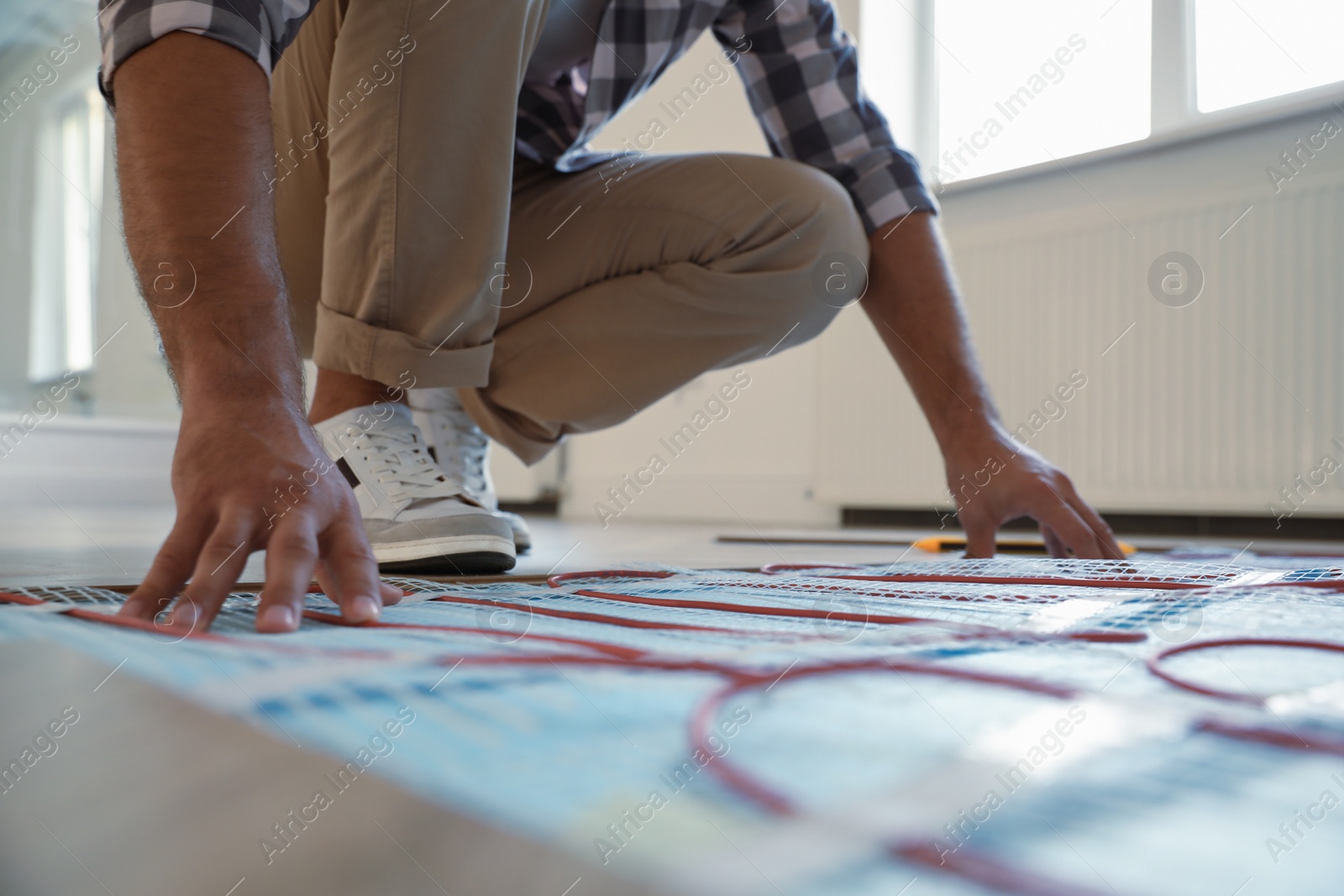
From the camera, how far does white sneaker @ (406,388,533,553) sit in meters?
1.03

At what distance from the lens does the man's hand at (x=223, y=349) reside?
16.2 inches

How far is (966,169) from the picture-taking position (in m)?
2.62

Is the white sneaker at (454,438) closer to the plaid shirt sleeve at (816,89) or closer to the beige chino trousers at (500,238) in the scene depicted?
the beige chino trousers at (500,238)

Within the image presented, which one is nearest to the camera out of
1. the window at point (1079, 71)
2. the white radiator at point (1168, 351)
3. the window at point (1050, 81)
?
the white radiator at point (1168, 351)

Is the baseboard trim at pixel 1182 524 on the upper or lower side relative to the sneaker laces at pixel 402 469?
lower

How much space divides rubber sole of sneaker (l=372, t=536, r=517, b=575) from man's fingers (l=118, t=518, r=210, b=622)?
1.00 ft

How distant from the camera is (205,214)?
0.50m

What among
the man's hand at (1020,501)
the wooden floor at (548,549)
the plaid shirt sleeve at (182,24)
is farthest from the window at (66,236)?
the man's hand at (1020,501)

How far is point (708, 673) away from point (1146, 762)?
0.46 ft

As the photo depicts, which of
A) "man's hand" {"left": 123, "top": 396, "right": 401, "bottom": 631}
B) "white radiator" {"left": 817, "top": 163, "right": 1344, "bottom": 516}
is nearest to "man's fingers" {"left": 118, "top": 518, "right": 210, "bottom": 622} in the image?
"man's hand" {"left": 123, "top": 396, "right": 401, "bottom": 631}

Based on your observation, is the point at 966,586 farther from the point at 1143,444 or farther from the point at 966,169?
the point at 966,169

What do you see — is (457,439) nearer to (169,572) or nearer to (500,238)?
(500,238)

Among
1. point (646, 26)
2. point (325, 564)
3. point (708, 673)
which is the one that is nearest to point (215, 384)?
point (325, 564)

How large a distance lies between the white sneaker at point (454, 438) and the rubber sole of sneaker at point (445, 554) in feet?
0.74
